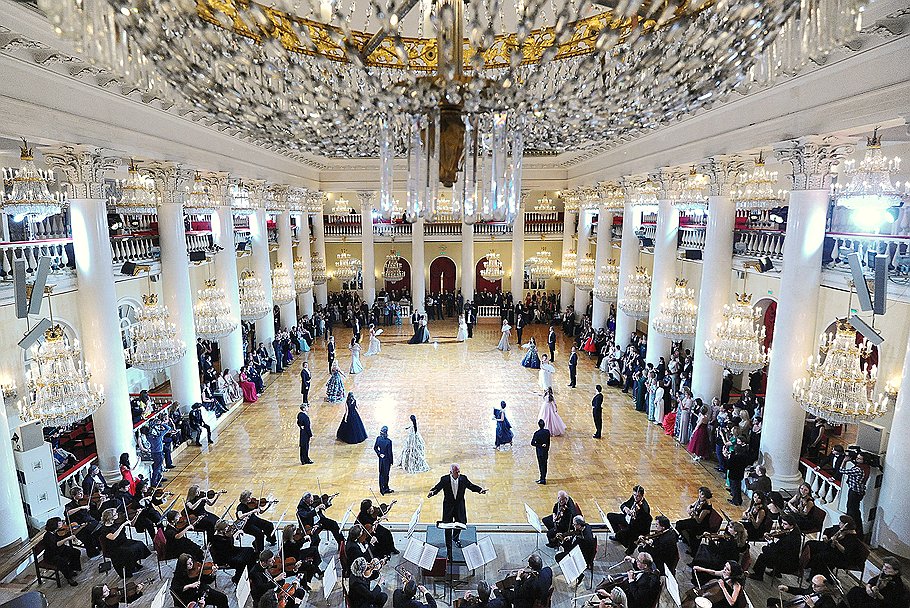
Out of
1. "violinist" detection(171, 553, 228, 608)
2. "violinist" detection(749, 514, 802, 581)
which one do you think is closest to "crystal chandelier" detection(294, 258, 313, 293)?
"violinist" detection(171, 553, 228, 608)

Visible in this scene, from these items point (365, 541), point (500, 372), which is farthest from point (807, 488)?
point (500, 372)

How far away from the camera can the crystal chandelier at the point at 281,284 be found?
1802cm

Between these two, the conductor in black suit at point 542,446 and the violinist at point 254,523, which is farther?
the conductor in black suit at point 542,446

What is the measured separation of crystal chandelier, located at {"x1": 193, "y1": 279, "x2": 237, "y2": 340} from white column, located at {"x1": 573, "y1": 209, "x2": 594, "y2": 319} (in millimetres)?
12981

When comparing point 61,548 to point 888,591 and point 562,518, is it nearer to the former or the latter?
point 562,518

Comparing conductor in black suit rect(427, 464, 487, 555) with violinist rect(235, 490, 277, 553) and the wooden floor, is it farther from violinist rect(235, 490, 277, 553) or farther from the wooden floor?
violinist rect(235, 490, 277, 553)

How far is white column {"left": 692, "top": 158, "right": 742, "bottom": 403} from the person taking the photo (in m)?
11.6

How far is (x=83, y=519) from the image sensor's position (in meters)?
7.46

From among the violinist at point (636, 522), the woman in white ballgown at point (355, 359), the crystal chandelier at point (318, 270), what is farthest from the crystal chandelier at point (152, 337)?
the crystal chandelier at point (318, 270)

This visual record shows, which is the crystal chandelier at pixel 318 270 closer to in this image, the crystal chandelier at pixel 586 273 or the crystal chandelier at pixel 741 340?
the crystal chandelier at pixel 586 273

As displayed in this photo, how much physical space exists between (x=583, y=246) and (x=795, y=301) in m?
13.8

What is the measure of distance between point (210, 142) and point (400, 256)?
1636 centimetres

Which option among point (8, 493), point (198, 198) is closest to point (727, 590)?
point (8, 493)

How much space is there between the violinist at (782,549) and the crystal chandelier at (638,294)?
28.8 ft
